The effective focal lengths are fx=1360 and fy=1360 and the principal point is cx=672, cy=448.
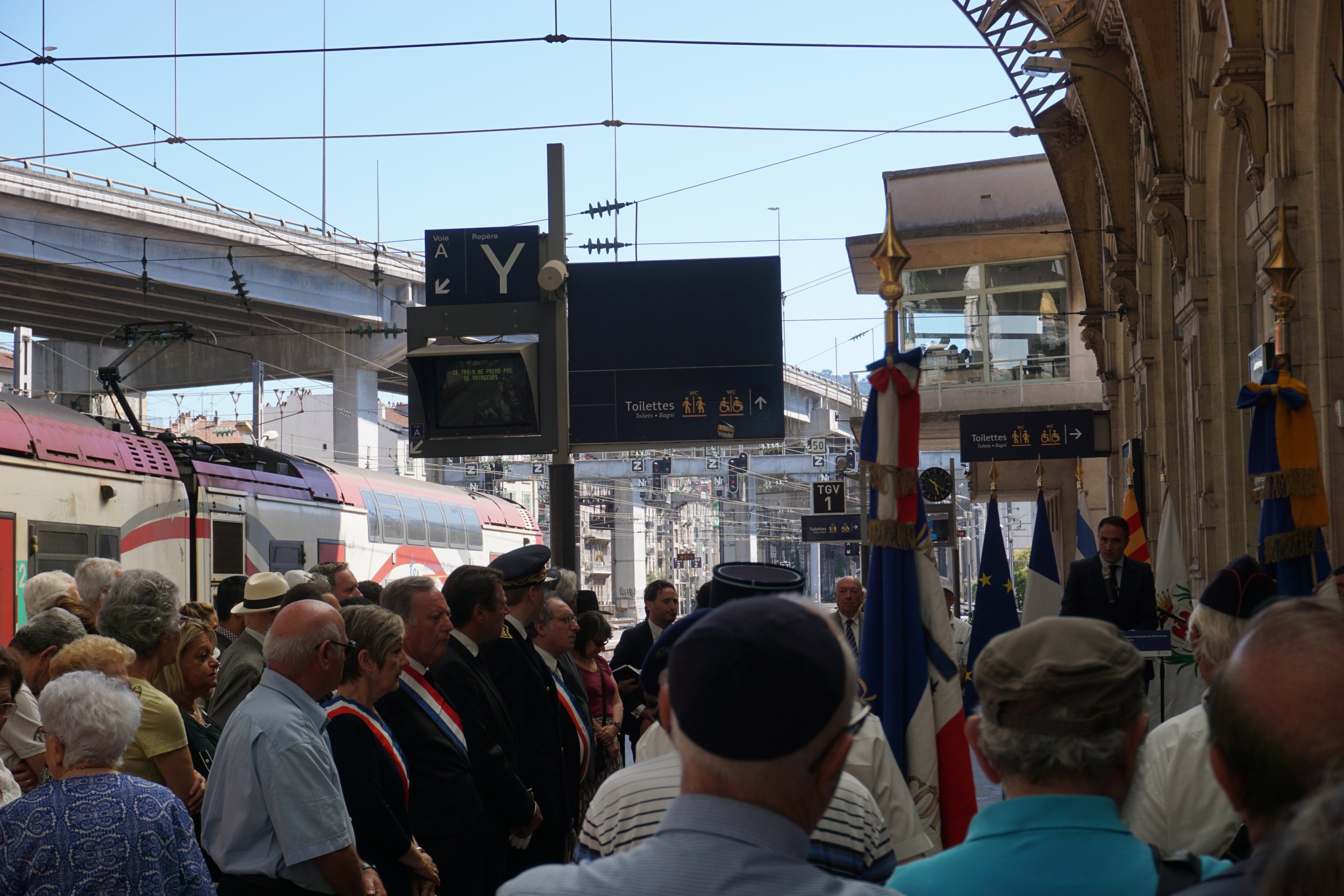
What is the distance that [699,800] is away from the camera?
183 cm

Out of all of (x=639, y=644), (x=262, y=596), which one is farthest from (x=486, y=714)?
(x=639, y=644)

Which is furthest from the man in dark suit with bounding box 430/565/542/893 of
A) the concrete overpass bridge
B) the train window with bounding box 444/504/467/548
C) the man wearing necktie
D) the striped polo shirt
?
the concrete overpass bridge

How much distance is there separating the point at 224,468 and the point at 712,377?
7.51 metres

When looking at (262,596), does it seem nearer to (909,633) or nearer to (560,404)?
(909,633)

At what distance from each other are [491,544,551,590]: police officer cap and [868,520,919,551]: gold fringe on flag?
1.86m

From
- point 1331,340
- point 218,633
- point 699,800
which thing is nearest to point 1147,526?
point 1331,340

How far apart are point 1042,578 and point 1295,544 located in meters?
7.58

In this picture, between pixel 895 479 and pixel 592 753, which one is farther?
pixel 592 753

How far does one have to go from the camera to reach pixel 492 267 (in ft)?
37.4

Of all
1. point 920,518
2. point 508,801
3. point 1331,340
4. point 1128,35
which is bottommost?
point 508,801

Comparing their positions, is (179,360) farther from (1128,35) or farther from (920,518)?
(920,518)

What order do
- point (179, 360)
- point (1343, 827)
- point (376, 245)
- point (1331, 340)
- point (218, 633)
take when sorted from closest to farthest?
1. point (1343, 827)
2. point (1331, 340)
3. point (218, 633)
4. point (376, 245)
5. point (179, 360)

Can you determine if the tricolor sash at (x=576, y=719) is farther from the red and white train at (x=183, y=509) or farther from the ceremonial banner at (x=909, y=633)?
the red and white train at (x=183, y=509)

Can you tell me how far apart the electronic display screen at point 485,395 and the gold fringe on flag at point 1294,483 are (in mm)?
5906
